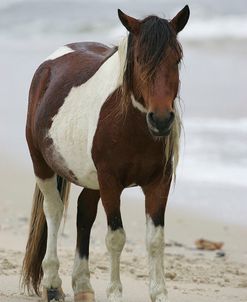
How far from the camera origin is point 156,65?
15.9 feet

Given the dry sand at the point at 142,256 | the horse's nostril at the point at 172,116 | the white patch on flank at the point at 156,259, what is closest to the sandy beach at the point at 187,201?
the dry sand at the point at 142,256

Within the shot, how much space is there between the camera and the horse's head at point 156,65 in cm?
478

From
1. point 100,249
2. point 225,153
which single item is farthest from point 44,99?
point 225,153

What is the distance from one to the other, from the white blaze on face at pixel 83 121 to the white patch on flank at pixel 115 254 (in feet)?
1.41

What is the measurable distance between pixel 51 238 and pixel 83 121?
1.03m

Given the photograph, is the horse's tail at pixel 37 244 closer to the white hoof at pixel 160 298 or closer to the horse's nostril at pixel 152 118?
the white hoof at pixel 160 298

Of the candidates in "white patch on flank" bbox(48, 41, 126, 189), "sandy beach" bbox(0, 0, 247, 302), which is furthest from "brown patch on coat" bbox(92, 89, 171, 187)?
"sandy beach" bbox(0, 0, 247, 302)

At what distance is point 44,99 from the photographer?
6.19 metres

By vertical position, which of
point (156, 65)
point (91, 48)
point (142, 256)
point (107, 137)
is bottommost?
point (142, 256)

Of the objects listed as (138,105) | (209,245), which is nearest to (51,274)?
(138,105)

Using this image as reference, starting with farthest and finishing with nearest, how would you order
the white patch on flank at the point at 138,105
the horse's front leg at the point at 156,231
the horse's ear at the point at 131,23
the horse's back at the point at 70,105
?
the horse's back at the point at 70,105, the horse's front leg at the point at 156,231, the white patch on flank at the point at 138,105, the horse's ear at the point at 131,23

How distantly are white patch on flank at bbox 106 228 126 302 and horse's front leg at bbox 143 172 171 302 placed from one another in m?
0.16

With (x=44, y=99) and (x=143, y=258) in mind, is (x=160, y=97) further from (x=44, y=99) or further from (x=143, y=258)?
(x=143, y=258)

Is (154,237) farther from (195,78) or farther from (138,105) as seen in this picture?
(195,78)
